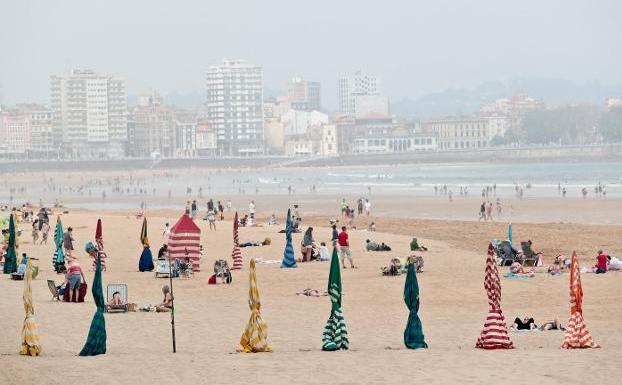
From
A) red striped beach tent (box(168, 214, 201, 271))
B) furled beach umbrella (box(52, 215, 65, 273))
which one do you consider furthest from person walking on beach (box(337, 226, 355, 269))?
furled beach umbrella (box(52, 215, 65, 273))

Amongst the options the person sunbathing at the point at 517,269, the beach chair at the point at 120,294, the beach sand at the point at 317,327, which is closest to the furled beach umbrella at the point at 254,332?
the beach sand at the point at 317,327

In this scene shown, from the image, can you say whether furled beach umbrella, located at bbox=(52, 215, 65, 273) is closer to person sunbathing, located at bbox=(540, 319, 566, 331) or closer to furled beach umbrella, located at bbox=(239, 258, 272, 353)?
furled beach umbrella, located at bbox=(239, 258, 272, 353)

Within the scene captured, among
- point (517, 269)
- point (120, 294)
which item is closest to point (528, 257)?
point (517, 269)

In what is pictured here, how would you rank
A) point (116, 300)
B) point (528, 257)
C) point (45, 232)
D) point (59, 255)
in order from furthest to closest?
point (45, 232)
point (528, 257)
point (59, 255)
point (116, 300)

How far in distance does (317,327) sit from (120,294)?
376cm

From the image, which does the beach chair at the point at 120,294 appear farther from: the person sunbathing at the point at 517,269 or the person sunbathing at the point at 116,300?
the person sunbathing at the point at 517,269

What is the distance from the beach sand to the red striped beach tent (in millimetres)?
543

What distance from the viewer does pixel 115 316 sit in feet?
64.2

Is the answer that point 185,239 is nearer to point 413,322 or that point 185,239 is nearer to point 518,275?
point 518,275

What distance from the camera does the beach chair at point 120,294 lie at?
20016mm

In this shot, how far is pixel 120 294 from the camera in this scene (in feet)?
67.2

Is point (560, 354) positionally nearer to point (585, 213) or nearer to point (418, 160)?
point (585, 213)

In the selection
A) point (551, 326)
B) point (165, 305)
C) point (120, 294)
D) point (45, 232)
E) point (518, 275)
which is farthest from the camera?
point (45, 232)

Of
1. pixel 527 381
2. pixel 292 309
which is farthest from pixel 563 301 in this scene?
pixel 527 381
